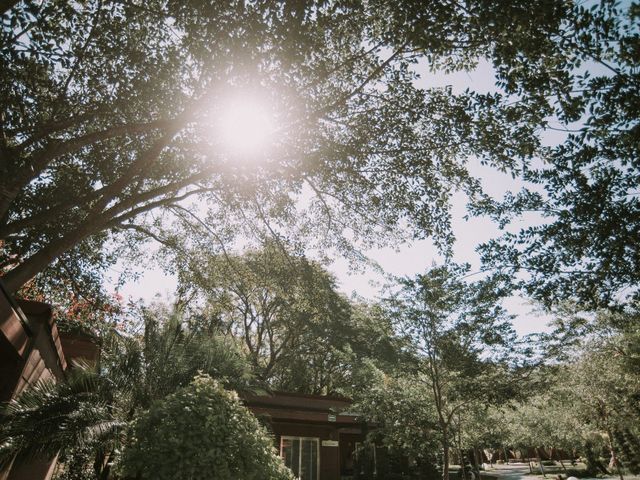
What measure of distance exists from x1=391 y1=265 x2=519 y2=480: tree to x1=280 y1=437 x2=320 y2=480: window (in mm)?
5884

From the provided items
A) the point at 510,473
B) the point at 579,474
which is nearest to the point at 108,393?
the point at 579,474

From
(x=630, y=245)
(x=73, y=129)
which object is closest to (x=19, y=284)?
(x=73, y=129)

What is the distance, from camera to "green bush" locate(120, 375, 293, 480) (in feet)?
15.6

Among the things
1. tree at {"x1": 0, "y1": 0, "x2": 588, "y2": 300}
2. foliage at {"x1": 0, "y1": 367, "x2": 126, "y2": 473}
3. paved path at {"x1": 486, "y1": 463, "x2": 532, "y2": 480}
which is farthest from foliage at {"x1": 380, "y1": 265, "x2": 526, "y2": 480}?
paved path at {"x1": 486, "y1": 463, "x2": 532, "y2": 480}

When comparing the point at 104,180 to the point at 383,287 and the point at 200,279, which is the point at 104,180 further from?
the point at 383,287

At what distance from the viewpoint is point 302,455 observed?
16.1 m

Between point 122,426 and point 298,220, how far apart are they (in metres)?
6.29

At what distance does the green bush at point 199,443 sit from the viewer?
187 inches

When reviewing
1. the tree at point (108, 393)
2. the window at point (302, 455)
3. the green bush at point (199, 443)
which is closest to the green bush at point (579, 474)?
the window at point (302, 455)

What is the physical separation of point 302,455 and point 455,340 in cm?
876

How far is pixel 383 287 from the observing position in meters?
14.1

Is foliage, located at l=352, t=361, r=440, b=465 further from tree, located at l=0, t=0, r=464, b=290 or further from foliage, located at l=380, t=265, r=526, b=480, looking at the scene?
tree, located at l=0, t=0, r=464, b=290

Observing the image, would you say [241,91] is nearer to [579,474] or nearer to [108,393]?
[108,393]

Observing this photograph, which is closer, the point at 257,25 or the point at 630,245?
the point at 257,25
